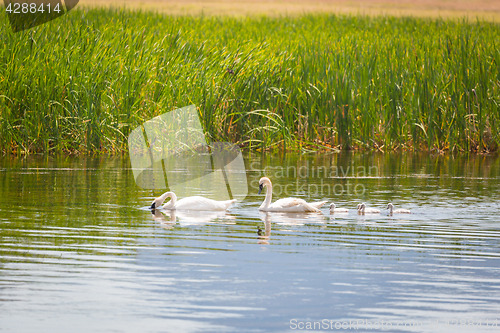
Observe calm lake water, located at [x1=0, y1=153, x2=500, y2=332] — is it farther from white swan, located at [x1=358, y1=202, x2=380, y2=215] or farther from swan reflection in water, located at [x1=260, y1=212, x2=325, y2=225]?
white swan, located at [x1=358, y1=202, x2=380, y2=215]

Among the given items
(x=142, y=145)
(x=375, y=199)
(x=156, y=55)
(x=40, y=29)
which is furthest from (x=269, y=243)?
(x=40, y=29)

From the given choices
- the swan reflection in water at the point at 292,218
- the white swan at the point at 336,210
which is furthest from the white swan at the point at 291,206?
the white swan at the point at 336,210

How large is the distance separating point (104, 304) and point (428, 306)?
2.44m

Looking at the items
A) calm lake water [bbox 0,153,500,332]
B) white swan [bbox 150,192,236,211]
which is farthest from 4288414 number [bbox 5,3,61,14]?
white swan [bbox 150,192,236,211]

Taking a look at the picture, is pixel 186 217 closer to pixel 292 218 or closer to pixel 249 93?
pixel 292 218

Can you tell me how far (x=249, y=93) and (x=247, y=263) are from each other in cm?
1233

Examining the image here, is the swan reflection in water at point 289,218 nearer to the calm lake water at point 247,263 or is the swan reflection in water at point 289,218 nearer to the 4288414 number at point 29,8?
the calm lake water at point 247,263

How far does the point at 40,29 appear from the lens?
20.4 meters

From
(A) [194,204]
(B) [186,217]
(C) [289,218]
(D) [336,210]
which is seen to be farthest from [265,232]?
(A) [194,204]

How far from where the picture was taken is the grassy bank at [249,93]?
59.8 feet

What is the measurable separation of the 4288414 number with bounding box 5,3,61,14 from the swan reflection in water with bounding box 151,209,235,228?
12890mm

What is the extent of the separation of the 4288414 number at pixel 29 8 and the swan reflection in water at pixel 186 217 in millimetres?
12890

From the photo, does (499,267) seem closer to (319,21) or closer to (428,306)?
(428,306)

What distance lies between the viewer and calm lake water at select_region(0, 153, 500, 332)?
5824 millimetres
